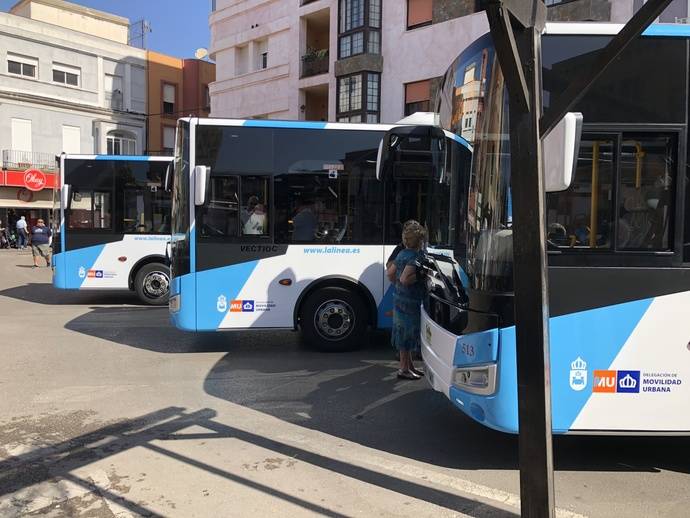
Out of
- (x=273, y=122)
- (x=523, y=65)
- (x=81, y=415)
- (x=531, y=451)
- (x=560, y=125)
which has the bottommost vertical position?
(x=81, y=415)

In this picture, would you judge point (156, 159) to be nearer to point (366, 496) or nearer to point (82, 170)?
point (82, 170)

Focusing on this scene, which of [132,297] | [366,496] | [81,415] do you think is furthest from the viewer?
[132,297]

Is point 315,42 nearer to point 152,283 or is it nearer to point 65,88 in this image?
point 152,283

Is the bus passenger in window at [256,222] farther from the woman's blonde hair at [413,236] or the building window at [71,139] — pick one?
the building window at [71,139]

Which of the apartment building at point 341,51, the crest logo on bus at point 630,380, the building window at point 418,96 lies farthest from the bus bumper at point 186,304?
the building window at point 418,96

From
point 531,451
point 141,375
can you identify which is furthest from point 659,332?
point 141,375

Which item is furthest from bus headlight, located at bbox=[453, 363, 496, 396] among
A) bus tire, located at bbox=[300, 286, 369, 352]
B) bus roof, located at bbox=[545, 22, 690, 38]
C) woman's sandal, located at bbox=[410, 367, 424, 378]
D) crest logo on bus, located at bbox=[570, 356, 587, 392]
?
bus tire, located at bbox=[300, 286, 369, 352]

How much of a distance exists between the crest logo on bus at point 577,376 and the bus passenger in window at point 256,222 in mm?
4687

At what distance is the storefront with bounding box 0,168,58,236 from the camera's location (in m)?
32.6

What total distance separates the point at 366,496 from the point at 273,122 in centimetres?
526

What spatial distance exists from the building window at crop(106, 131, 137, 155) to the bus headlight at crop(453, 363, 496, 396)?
37.3 m

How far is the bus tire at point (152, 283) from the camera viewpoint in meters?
12.1

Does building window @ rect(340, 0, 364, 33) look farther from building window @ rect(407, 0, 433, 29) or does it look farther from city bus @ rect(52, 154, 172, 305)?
city bus @ rect(52, 154, 172, 305)

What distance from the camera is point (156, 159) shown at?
12227 millimetres
